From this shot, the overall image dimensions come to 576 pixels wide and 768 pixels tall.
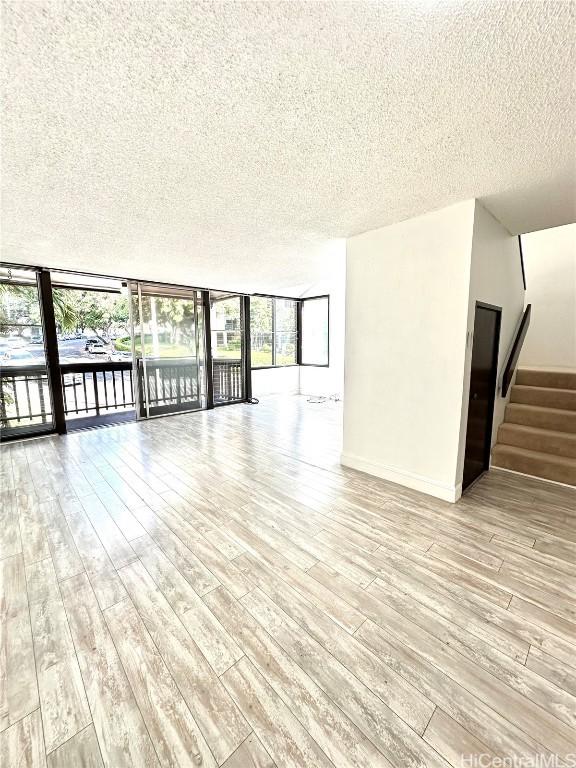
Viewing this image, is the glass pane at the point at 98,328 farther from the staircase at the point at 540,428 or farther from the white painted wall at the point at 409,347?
the staircase at the point at 540,428

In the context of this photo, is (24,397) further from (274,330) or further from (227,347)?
(274,330)

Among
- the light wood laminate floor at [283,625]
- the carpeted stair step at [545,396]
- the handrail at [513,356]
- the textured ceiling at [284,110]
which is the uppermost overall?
the textured ceiling at [284,110]

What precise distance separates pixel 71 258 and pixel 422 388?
15.2 feet

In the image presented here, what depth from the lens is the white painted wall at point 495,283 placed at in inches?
101

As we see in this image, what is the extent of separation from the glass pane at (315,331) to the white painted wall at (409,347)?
4.42 meters

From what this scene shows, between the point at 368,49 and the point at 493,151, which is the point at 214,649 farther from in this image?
the point at 493,151

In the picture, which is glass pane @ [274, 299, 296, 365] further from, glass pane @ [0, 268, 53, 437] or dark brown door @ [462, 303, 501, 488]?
dark brown door @ [462, 303, 501, 488]

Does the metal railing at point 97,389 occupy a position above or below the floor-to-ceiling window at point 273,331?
below

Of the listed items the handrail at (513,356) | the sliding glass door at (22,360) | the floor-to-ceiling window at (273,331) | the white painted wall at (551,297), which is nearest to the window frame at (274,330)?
the floor-to-ceiling window at (273,331)

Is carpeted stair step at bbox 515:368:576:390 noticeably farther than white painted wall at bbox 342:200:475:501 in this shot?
Yes

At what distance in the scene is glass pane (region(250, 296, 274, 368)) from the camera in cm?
728

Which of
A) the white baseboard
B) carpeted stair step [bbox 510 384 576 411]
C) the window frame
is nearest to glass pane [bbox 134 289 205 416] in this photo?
the window frame

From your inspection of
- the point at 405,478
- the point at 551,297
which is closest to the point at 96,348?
the point at 405,478

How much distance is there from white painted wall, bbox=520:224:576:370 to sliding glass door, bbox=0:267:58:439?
775 cm
